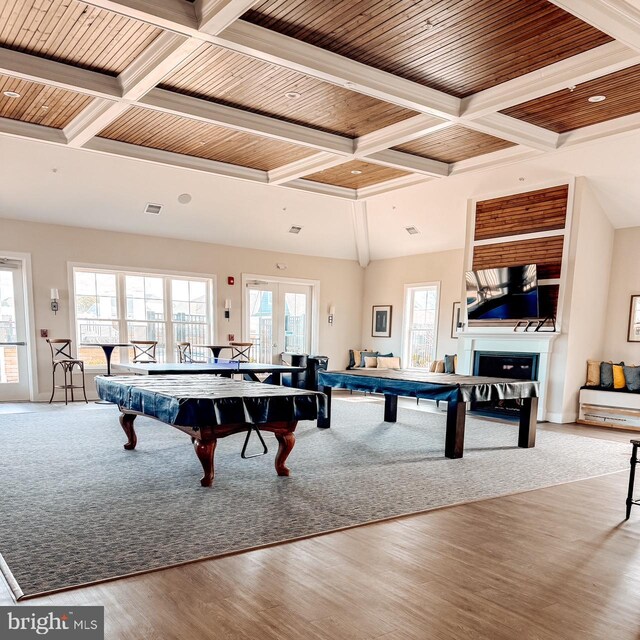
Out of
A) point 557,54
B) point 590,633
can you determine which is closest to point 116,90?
point 557,54

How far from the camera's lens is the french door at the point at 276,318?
1011 centimetres

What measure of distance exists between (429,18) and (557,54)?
1.24 m

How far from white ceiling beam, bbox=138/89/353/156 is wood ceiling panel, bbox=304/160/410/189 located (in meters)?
0.97

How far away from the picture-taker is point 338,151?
239 inches

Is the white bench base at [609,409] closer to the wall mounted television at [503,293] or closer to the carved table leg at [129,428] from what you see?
the wall mounted television at [503,293]

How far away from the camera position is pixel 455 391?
4.80 meters

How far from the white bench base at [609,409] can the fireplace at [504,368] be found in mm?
794

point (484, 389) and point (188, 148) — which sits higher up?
point (188, 148)

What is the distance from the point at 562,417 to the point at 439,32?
216 inches

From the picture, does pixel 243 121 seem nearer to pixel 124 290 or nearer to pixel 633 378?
pixel 124 290

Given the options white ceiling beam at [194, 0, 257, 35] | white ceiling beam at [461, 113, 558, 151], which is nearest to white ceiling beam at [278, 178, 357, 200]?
white ceiling beam at [461, 113, 558, 151]

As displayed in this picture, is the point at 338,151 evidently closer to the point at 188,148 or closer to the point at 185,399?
the point at 188,148

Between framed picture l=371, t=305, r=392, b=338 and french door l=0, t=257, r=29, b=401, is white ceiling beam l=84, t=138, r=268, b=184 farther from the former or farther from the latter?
framed picture l=371, t=305, r=392, b=338

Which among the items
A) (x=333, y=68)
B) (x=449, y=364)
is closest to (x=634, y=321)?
(x=449, y=364)
